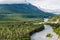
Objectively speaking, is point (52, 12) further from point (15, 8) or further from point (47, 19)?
point (15, 8)

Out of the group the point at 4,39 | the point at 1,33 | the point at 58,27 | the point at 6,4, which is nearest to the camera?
the point at 4,39

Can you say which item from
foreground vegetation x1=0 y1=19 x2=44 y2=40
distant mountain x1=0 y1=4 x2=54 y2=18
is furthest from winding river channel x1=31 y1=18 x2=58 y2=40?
distant mountain x1=0 y1=4 x2=54 y2=18

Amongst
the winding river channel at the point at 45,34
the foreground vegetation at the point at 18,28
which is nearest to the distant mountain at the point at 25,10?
the foreground vegetation at the point at 18,28

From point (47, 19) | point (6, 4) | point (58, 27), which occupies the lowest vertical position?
point (58, 27)

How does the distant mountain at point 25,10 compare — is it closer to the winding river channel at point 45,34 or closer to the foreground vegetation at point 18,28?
the foreground vegetation at point 18,28

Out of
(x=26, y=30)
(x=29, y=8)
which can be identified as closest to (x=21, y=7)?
(x=29, y=8)

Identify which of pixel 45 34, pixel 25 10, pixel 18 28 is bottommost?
pixel 45 34

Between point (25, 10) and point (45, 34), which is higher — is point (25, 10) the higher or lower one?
the higher one

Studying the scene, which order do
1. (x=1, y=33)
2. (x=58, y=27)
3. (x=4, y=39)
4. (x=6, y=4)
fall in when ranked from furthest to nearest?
(x=58, y=27)
(x=6, y=4)
(x=1, y=33)
(x=4, y=39)

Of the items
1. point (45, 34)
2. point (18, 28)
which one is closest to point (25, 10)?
point (18, 28)

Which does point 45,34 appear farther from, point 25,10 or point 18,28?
point 25,10
